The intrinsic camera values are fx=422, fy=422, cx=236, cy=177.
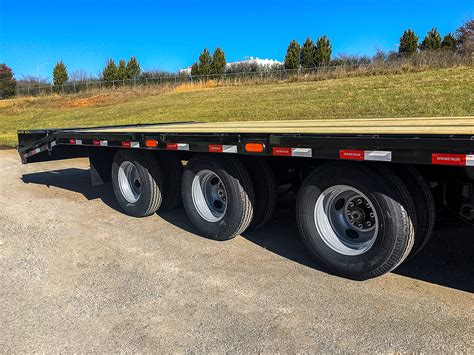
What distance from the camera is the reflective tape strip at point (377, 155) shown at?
2.99 metres

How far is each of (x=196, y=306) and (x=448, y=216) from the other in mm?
2240

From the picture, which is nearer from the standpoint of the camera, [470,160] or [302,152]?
[470,160]

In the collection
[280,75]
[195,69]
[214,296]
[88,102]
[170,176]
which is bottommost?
[214,296]

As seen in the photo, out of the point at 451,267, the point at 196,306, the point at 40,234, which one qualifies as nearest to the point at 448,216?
the point at 451,267

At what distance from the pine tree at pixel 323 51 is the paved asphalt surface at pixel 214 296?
39451 mm

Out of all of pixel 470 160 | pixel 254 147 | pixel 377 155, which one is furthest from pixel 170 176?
pixel 470 160

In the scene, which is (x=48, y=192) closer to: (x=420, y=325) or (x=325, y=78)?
(x=420, y=325)

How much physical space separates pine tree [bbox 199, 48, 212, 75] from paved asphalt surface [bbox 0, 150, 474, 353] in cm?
3980

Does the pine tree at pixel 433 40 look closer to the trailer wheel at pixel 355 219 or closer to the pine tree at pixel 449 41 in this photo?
the pine tree at pixel 449 41

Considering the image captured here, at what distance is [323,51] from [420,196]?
41.4 meters

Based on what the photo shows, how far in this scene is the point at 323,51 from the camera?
138 feet

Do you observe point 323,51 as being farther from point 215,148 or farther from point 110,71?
point 215,148

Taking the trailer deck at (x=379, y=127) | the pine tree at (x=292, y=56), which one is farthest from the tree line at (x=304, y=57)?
the trailer deck at (x=379, y=127)

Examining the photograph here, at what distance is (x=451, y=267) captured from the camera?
149 inches
